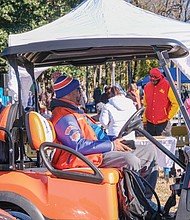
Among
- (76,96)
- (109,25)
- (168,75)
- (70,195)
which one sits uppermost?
(109,25)

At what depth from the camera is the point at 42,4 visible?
1948 cm

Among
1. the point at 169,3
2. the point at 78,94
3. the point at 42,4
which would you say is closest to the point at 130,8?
the point at 78,94

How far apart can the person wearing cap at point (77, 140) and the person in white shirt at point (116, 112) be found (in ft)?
9.58

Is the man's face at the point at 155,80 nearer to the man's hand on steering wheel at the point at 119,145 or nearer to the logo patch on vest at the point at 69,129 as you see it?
the man's hand on steering wheel at the point at 119,145

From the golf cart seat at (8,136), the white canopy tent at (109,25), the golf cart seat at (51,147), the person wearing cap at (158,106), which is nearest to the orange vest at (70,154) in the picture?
the golf cart seat at (51,147)

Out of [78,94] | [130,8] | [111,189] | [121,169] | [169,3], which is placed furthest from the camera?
[169,3]

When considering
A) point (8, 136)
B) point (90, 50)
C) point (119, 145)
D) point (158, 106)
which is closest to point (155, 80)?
point (158, 106)

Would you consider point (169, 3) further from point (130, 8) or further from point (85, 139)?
point (85, 139)

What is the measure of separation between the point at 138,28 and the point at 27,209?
3.69 m

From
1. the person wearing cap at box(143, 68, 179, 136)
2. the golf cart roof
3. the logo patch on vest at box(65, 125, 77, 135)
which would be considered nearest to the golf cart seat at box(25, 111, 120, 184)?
the logo patch on vest at box(65, 125, 77, 135)

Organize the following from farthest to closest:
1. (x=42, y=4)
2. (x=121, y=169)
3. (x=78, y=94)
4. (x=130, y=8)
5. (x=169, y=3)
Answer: (x=169, y=3)
(x=42, y=4)
(x=130, y=8)
(x=78, y=94)
(x=121, y=169)

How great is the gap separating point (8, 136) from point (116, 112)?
3433mm

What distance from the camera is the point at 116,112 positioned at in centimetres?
724

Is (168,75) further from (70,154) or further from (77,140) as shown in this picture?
(70,154)
